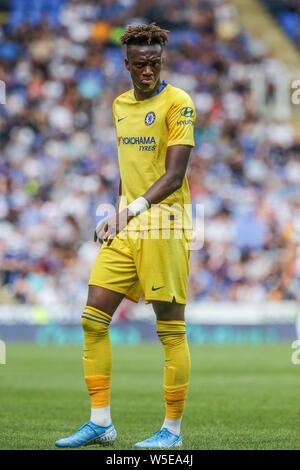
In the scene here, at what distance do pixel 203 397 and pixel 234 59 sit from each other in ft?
48.4

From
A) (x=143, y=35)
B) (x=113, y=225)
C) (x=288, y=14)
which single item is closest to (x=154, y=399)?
(x=113, y=225)

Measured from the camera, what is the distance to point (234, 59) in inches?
842

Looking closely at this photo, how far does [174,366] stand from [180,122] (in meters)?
1.48


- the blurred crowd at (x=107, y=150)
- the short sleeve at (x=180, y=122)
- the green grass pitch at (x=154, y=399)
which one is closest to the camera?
the short sleeve at (x=180, y=122)

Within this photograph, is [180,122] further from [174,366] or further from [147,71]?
[174,366]

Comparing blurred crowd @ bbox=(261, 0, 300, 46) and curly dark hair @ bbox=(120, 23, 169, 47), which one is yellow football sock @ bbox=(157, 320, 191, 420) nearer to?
curly dark hair @ bbox=(120, 23, 169, 47)

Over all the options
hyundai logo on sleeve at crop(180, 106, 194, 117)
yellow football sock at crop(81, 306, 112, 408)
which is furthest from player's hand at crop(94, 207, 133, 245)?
hyundai logo on sleeve at crop(180, 106, 194, 117)

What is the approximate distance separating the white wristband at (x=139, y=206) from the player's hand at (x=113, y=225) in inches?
1.2

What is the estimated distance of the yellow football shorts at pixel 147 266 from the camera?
16.7ft

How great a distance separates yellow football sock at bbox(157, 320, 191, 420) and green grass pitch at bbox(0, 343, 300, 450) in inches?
10.2

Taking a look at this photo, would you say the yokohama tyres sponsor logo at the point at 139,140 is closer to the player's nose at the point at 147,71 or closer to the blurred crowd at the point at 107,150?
the player's nose at the point at 147,71

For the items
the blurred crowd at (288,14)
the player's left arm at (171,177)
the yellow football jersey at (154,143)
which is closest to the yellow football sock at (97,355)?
the yellow football jersey at (154,143)

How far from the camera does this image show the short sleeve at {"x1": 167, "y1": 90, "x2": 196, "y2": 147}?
5.02m
